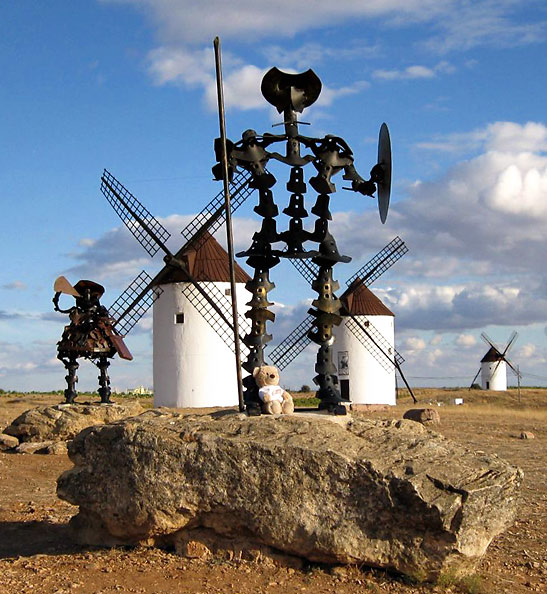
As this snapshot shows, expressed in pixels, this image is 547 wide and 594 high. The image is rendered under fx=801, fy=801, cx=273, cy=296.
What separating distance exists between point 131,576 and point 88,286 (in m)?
15.0

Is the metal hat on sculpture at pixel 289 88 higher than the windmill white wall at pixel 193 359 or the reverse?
higher

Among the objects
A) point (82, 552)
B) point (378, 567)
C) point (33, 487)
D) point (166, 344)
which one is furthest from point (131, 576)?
point (166, 344)

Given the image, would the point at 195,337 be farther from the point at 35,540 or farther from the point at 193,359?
the point at 35,540

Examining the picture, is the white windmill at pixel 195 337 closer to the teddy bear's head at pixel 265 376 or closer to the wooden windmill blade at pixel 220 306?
the wooden windmill blade at pixel 220 306

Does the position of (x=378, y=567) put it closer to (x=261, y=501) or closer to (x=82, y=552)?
(x=261, y=501)

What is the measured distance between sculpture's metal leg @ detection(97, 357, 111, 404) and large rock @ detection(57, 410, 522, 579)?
13476mm

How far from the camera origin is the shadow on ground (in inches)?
362

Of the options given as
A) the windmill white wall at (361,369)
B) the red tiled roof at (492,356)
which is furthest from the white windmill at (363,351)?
the red tiled roof at (492,356)

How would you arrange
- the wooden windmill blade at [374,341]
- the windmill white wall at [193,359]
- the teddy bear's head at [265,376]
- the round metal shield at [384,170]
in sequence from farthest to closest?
the wooden windmill blade at [374,341] < the windmill white wall at [193,359] < the round metal shield at [384,170] < the teddy bear's head at [265,376]

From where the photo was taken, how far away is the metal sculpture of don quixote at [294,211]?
10.6 m

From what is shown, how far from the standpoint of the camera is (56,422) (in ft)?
62.4

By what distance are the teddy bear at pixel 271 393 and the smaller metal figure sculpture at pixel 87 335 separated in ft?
42.1

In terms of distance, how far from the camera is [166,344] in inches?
1329

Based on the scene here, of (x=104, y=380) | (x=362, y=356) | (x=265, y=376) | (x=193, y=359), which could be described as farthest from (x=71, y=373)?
(x=362, y=356)
